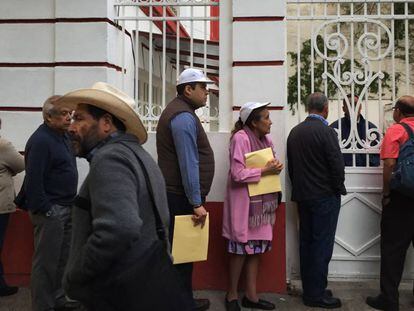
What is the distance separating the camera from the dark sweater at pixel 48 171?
3.63 meters

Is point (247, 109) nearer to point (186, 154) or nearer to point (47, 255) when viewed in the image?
point (186, 154)

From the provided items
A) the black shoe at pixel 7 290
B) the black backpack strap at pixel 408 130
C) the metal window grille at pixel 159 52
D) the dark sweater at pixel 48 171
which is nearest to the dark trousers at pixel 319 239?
the black backpack strap at pixel 408 130

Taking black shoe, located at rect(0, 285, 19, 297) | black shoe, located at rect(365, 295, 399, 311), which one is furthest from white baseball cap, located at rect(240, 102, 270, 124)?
black shoe, located at rect(0, 285, 19, 297)

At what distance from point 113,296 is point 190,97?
2.02m

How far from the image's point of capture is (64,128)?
3801 mm

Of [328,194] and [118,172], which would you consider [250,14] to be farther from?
[118,172]

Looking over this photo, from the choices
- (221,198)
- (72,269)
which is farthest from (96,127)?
(221,198)

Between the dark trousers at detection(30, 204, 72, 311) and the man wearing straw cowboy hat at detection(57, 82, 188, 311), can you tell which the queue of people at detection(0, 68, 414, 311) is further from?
the man wearing straw cowboy hat at detection(57, 82, 188, 311)

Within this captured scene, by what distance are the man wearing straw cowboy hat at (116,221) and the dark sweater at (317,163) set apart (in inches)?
86.4

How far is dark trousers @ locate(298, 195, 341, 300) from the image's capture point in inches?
161

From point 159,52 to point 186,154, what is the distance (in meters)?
2.05

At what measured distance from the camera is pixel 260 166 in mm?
3969

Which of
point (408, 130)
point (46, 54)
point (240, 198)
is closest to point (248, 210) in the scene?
point (240, 198)

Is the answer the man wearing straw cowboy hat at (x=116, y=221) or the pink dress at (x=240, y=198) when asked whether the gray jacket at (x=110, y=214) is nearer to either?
the man wearing straw cowboy hat at (x=116, y=221)
